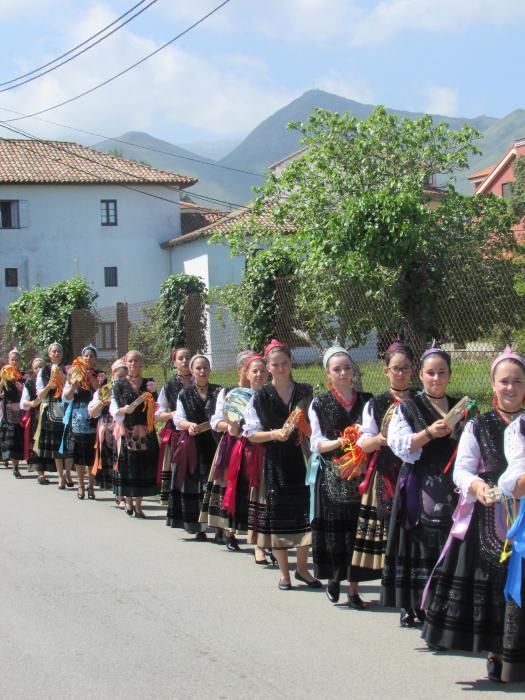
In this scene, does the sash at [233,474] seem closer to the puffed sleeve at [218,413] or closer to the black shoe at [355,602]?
the puffed sleeve at [218,413]

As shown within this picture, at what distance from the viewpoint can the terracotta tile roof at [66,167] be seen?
164 feet

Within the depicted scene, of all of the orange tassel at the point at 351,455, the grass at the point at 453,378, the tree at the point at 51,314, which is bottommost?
the orange tassel at the point at 351,455

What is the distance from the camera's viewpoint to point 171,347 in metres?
16.3

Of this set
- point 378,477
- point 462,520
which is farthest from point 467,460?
point 378,477

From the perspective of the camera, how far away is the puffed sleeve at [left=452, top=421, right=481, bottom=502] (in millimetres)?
5477

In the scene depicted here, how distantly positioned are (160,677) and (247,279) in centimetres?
809

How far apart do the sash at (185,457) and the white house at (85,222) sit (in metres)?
40.3

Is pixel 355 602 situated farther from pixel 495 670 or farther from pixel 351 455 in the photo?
pixel 495 670

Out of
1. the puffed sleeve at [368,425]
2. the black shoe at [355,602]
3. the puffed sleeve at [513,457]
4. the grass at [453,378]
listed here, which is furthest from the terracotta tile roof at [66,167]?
the puffed sleeve at [513,457]

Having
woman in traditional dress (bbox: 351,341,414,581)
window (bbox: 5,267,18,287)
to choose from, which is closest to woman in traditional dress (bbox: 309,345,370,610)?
woman in traditional dress (bbox: 351,341,414,581)

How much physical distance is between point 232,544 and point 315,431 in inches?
109

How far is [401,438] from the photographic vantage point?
6.30 metres

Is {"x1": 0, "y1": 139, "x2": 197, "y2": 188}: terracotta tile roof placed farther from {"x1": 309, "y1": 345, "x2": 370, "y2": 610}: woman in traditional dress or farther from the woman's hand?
the woman's hand

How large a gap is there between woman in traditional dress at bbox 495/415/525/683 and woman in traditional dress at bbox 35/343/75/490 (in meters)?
9.98
